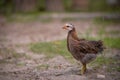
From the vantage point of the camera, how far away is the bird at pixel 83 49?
806 cm

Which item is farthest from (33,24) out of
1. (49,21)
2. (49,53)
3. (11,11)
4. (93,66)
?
(93,66)

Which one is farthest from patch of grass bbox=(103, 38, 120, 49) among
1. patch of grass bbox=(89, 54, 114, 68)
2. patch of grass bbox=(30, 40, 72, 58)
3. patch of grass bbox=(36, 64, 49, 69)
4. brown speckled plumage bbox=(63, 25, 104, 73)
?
brown speckled plumage bbox=(63, 25, 104, 73)

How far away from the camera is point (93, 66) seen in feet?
29.1

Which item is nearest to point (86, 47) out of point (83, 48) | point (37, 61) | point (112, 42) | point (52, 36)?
point (83, 48)

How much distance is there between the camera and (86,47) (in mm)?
8117

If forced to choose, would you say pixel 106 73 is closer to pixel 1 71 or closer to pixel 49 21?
pixel 1 71

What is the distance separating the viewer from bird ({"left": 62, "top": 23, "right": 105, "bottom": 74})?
8.06 metres

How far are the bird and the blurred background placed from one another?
32 cm

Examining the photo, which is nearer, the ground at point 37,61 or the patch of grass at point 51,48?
the ground at point 37,61

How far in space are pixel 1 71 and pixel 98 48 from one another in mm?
2022

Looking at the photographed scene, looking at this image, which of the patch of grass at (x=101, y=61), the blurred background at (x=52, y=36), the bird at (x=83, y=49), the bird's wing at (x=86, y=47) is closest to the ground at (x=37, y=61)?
the blurred background at (x=52, y=36)

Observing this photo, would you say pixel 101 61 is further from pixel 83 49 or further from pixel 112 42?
pixel 112 42

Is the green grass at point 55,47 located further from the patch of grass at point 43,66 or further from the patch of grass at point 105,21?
the patch of grass at point 105,21

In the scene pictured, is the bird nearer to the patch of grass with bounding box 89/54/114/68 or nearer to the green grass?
the patch of grass with bounding box 89/54/114/68
